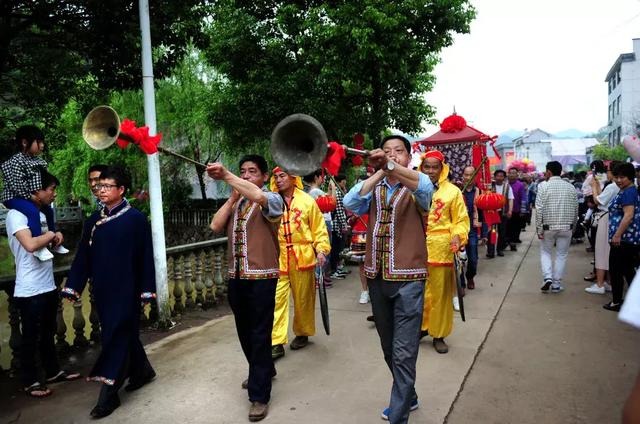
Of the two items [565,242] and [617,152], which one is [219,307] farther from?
[617,152]

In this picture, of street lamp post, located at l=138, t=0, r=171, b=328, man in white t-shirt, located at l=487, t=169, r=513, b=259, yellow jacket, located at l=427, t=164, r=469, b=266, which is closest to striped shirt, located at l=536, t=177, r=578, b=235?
yellow jacket, located at l=427, t=164, r=469, b=266

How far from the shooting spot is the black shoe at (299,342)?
5.00m

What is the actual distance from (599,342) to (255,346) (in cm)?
352

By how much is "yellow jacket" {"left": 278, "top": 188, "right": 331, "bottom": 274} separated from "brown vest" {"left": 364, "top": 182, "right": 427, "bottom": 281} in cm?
162

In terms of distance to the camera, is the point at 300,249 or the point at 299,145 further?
the point at 300,249

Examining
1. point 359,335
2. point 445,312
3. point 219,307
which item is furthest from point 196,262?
point 445,312

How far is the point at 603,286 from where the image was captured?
712 cm

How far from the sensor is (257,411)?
349 centimetres

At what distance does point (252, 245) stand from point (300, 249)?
1.38 meters

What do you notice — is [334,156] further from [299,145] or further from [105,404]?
[105,404]

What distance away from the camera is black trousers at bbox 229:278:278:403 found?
3566mm

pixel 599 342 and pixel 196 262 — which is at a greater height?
pixel 196 262

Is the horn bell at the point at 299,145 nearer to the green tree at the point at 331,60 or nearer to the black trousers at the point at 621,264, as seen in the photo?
the black trousers at the point at 621,264

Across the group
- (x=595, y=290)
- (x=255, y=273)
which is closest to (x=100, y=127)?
(x=255, y=273)
